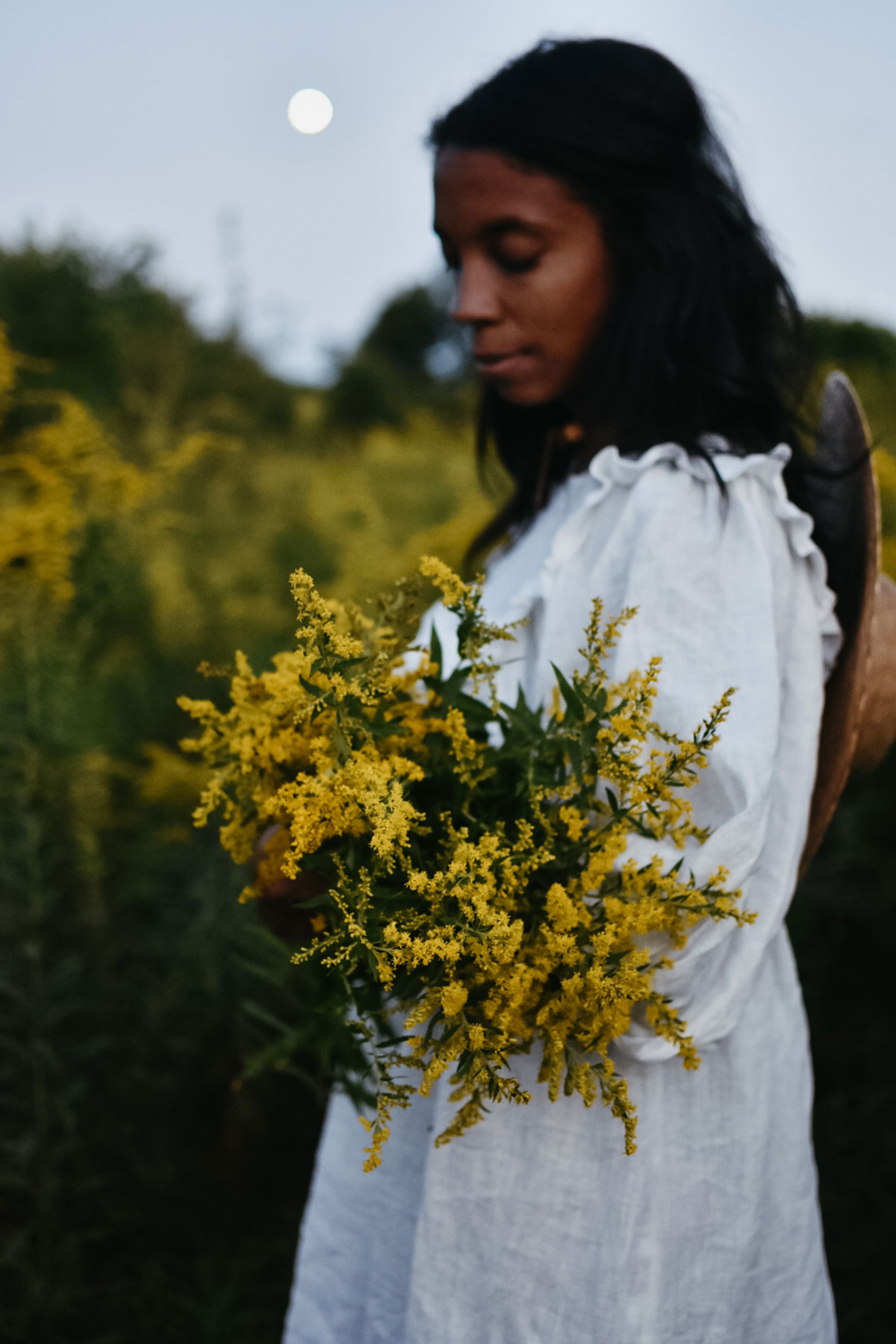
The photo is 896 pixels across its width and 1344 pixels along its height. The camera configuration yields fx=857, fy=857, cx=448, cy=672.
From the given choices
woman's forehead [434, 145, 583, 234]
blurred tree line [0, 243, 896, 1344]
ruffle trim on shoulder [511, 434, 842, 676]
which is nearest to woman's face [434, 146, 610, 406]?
woman's forehead [434, 145, 583, 234]

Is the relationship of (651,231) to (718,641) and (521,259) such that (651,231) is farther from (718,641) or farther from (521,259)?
(718,641)

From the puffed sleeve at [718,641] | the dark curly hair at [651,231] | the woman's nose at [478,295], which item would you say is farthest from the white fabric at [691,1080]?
the woman's nose at [478,295]

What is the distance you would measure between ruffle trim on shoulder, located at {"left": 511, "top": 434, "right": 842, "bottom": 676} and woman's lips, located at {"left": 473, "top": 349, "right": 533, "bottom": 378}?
0.58 feet

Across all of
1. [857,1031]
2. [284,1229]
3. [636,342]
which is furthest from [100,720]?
[857,1031]

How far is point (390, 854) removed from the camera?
1.94ft

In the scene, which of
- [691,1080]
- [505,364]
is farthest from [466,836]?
[505,364]

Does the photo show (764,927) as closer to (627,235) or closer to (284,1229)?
(627,235)

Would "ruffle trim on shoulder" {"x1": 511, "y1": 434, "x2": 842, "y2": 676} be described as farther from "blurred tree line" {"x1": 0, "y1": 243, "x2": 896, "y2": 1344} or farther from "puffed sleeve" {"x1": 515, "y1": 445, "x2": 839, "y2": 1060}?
"blurred tree line" {"x1": 0, "y1": 243, "x2": 896, "y2": 1344}

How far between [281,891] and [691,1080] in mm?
436

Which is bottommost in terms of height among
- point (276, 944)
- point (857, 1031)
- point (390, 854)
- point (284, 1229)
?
point (284, 1229)

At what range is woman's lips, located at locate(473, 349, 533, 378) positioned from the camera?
1045 millimetres

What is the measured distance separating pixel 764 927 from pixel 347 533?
261 centimetres

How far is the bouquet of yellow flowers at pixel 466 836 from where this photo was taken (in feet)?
1.90

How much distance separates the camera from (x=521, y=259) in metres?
0.98
